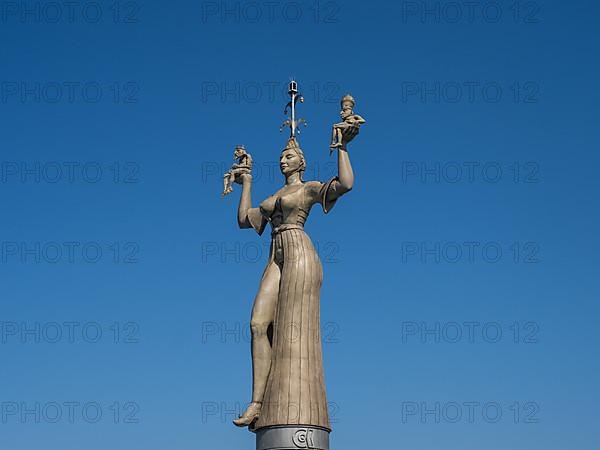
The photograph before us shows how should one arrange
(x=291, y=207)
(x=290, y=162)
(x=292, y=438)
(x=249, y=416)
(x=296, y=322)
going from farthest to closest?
1. (x=290, y=162)
2. (x=291, y=207)
3. (x=296, y=322)
4. (x=249, y=416)
5. (x=292, y=438)

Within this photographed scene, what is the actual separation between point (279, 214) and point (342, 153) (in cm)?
191

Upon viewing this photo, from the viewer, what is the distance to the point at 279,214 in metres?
18.9

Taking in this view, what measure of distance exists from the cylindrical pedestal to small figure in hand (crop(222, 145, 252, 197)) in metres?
5.04

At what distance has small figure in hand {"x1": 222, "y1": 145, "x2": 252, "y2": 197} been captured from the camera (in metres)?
20.2

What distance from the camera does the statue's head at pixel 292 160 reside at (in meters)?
19.2

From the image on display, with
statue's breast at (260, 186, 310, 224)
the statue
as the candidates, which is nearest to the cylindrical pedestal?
the statue

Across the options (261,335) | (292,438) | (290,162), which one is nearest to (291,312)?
(261,335)

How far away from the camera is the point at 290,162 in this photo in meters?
19.2

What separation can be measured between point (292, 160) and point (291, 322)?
313cm

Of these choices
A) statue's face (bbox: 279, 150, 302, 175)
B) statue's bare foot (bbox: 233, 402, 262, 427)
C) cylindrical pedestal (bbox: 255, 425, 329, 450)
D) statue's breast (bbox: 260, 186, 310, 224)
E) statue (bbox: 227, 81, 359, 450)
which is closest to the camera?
cylindrical pedestal (bbox: 255, 425, 329, 450)

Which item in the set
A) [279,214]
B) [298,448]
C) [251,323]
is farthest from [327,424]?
[279,214]

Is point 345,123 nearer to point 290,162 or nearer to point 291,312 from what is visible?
point 290,162

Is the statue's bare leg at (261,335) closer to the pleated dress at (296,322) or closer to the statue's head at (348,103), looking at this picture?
the pleated dress at (296,322)

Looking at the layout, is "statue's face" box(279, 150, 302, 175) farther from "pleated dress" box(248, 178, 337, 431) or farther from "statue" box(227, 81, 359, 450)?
"pleated dress" box(248, 178, 337, 431)
